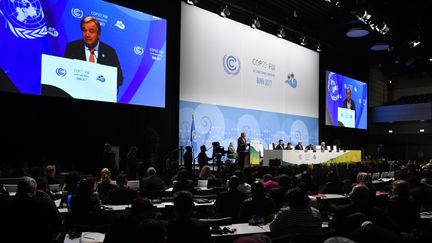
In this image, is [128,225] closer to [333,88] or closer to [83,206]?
[83,206]

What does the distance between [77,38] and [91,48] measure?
376 mm

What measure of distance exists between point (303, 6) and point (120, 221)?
42.6ft

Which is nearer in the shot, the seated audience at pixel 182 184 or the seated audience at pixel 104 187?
the seated audience at pixel 104 187

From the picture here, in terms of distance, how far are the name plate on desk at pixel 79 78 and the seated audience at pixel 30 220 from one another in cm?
538

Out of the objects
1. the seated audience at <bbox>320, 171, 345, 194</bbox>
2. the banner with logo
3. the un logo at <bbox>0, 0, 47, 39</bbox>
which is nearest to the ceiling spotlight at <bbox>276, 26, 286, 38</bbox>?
the banner with logo

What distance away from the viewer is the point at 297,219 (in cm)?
371

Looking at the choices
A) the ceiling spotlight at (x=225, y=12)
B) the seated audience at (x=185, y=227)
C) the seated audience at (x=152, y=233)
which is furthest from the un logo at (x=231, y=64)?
the seated audience at (x=152, y=233)

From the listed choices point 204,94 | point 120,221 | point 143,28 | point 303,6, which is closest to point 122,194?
point 120,221

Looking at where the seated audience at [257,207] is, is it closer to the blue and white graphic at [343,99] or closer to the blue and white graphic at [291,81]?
the blue and white graphic at [291,81]

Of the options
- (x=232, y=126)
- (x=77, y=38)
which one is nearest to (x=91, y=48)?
(x=77, y=38)

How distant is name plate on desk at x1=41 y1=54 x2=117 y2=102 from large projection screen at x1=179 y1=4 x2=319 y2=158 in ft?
9.77

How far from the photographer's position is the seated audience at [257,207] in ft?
15.6

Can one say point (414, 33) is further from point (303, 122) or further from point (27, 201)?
point (27, 201)

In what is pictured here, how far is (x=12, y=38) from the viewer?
811 cm
